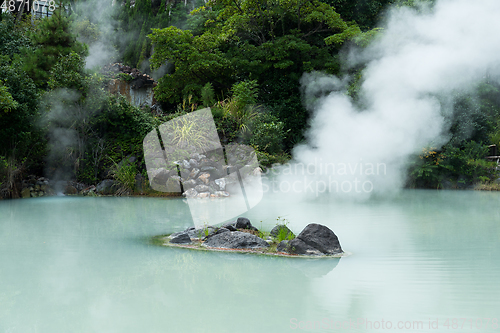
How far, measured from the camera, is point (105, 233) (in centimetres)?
570

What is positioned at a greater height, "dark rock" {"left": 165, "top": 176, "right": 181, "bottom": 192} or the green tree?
the green tree

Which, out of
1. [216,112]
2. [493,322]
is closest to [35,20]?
[216,112]

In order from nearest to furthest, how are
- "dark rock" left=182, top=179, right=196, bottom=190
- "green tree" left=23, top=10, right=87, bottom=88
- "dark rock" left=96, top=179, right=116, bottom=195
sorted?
"dark rock" left=182, top=179, right=196, bottom=190 < "dark rock" left=96, top=179, right=116, bottom=195 < "green tree" left=23, top=10, right=87, bottom=88

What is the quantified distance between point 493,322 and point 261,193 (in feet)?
27.0

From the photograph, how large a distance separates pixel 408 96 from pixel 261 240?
7.90 meters

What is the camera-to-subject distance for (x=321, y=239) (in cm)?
435

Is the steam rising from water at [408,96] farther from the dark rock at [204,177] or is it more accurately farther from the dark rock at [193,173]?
the dark rock at [193,173]

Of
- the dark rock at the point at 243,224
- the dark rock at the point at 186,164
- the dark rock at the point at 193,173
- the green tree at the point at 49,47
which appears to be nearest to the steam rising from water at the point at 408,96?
the dark rock at the point at 193,173

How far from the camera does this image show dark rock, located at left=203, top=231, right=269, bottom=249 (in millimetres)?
4625

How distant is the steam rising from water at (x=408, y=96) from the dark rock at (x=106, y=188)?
16.7 ft

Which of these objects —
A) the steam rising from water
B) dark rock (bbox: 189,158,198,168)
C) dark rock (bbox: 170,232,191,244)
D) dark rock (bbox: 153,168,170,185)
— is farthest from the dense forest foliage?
dark rock (bbox: 170,232,191,244)

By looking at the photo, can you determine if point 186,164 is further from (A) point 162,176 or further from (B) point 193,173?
(A) point 162,176

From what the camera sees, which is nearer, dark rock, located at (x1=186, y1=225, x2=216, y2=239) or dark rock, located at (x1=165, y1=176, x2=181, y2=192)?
dark rock, located at (x1=186, y1=225, x2=216, y2=239)

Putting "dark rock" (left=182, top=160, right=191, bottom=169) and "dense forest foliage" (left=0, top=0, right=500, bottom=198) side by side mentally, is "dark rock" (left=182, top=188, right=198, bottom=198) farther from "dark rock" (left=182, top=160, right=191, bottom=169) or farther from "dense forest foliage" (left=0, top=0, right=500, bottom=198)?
"dense forest foliage" (left=0, top=0, right=500, bottom=198)
